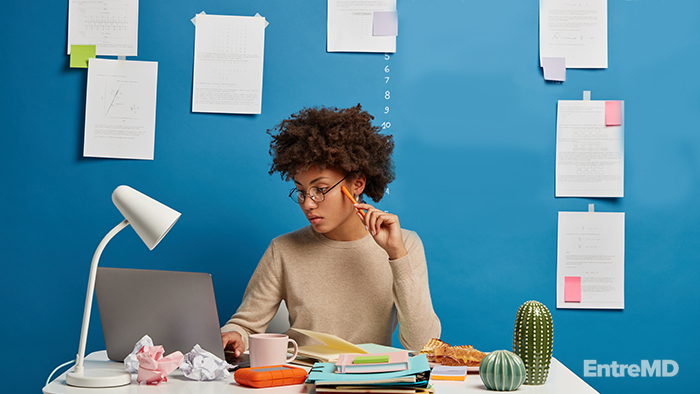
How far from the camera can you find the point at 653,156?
2.08 metres

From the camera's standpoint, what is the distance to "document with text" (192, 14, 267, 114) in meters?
2.07

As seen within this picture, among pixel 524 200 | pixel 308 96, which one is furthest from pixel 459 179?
pixel 308 96

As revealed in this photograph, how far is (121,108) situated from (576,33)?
1.71m

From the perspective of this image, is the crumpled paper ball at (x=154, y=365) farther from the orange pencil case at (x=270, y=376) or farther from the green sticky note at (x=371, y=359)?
the green sticky note at (x=371, y=359)

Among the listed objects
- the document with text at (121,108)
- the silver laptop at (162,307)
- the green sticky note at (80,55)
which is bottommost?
the silver laptop at (162,307)

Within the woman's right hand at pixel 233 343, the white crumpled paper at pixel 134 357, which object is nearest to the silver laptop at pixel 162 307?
the white crumpled paper at pixel 134 357

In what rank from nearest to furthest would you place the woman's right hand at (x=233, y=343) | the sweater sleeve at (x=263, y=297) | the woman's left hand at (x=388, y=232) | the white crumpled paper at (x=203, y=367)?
the white crumpled paper at (x=203, y=367)
the woman's right hand at (x=233, y=343)
the woman's left hand at (x=388, y=232)
the sweater sleeve at (x=263, y=297)

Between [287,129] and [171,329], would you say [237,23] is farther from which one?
[171,329]

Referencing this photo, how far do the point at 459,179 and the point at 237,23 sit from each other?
1008 mm

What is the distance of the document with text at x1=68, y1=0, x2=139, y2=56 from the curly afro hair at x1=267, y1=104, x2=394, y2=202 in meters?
0.80

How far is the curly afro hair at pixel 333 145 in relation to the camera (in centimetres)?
157

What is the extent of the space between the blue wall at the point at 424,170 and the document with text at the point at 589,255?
0.12 feet

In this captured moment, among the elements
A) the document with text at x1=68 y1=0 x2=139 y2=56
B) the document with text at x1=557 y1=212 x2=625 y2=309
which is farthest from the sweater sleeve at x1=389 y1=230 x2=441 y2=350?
the document with text at x1=68 y1=0 x2=139 y2=56

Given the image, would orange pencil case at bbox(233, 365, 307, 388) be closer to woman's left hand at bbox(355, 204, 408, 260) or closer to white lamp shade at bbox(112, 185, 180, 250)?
white lamp shade at bbox(112, 185, 180, 250)
